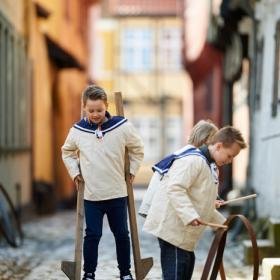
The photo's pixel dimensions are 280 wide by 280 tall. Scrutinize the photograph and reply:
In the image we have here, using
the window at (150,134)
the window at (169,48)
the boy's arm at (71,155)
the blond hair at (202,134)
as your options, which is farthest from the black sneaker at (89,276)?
the window at (169,48)

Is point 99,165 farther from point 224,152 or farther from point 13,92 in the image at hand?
point 13,92

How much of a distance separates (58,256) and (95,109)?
3932 millimetres

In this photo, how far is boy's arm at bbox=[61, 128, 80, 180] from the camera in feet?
20.7

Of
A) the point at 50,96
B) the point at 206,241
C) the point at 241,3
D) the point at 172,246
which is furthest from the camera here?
the point at 50,96

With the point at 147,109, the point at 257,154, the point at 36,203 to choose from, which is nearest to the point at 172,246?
the point at 257,154

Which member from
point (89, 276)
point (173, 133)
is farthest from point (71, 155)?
point (173, 133)

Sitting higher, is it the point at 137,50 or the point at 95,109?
the point at 137,50

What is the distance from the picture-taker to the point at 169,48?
41.5 metres

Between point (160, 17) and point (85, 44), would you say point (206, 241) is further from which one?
point (160, 17)

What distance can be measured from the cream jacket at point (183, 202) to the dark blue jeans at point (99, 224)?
2.93 feet

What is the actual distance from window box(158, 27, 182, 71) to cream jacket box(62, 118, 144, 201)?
34810mm

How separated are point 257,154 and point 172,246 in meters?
7.02

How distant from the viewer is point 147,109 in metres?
40.6

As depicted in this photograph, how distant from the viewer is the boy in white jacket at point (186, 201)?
5.12 meters
